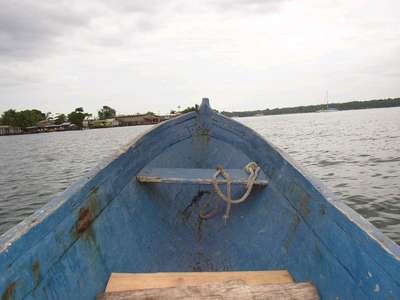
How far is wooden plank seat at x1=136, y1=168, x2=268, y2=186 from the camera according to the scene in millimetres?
3227

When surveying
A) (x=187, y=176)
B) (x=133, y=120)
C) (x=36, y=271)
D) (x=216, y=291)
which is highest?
(x=187, y=176)

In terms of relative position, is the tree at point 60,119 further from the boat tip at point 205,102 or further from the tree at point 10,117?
the boat tip at point 205,102

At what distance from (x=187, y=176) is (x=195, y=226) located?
697mm

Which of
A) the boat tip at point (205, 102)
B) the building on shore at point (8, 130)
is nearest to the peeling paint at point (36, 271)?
the boat tip at point (205, 102)

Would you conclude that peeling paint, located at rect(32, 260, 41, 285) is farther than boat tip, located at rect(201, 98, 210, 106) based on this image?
No

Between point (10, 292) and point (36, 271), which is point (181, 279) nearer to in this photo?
point (36, 271)

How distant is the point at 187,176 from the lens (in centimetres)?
336

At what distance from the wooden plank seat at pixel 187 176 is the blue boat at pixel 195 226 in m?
0.01

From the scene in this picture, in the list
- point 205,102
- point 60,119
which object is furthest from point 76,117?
point 205,102

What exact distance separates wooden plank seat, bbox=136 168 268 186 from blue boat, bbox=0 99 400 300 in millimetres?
12

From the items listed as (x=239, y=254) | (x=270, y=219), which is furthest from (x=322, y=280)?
(x=239, y=254)

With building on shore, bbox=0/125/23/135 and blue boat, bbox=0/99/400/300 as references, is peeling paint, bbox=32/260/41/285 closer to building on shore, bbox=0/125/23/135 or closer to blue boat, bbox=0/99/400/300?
blue boat, bbox=0/99/400/300

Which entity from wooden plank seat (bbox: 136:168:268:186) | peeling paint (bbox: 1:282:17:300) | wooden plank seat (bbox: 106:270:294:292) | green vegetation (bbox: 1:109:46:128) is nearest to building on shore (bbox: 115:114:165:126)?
green vegetation (bbox: 1:109:46:128)

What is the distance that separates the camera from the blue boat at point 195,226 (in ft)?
5.39
